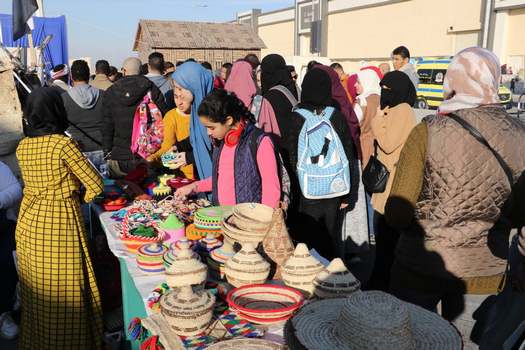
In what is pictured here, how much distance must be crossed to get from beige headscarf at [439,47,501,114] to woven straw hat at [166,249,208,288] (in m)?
1.29

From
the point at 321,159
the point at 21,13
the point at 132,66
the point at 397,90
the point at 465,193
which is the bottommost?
the point at 321,159

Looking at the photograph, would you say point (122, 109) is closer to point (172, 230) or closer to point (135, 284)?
point (172, 230)

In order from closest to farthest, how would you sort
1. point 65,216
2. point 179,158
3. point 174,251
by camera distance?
point 174,251 → point 65,216 → point 179,158

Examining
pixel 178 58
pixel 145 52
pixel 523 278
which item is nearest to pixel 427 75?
pixel 178 58

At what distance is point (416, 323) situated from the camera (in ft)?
4.44

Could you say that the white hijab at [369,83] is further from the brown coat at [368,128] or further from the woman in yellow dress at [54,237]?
the woman in yellow dress at [54,237]

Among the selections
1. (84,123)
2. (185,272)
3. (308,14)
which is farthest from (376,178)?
(308,14)

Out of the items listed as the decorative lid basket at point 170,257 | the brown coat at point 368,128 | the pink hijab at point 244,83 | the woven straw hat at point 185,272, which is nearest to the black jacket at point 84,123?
the pink hijab at point 244,83

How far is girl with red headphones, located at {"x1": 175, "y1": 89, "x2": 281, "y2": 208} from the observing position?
9.06ft

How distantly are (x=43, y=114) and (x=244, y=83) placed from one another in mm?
2388

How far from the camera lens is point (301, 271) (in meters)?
1.91

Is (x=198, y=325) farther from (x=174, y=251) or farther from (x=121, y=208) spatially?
(x=121, y=208)

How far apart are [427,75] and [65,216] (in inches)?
786

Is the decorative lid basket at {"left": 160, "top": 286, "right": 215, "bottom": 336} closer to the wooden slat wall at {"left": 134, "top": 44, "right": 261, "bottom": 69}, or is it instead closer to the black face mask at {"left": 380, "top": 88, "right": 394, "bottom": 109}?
the black face mask at {"left": 380, "top": 88, "right": 394, "bottom": 109}
